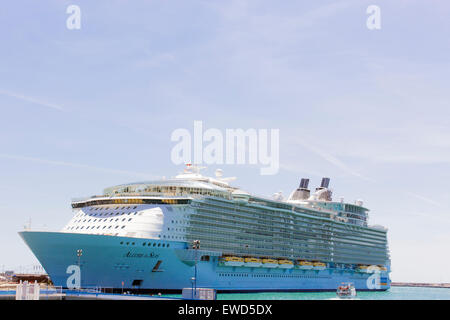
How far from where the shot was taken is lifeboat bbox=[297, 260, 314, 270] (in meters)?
97.0

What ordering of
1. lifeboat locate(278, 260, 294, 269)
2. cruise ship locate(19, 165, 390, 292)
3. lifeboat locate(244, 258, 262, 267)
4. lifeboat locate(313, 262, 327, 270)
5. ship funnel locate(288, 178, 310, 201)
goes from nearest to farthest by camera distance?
cruise ship locate(19, 165, 390, 292) < lifeboat locate(244, 258, 262, 267) < lifeboat locate(278, 260, 294, 269) < lifeboat locate(313, 262, 327, 270) < ship funnel locate(288, 178, 310, 201)

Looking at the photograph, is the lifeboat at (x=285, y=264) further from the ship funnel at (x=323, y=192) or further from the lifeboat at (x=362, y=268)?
the lifeboat at (x=362, y=268)

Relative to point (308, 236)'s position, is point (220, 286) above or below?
below

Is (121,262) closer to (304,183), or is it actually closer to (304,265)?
(304,265)

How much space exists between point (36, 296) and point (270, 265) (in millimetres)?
49151

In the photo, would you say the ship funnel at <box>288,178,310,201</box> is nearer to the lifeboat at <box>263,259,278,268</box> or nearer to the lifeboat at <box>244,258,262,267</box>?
the lifeboat at <box>263,259,278,268</box>

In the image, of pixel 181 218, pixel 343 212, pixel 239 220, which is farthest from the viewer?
pixel 343 212

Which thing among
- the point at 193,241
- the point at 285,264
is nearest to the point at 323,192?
the point at 285,264

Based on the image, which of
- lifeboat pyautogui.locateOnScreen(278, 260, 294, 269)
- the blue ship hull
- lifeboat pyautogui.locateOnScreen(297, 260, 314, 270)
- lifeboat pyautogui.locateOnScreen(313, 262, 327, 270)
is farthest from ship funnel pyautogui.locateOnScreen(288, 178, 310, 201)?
the blue ship hull

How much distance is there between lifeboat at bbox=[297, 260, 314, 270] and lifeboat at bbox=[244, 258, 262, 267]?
39.4ft

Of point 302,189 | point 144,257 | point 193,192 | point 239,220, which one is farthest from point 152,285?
point 302,189

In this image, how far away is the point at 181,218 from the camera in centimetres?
7450

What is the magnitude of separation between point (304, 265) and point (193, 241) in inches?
1182
